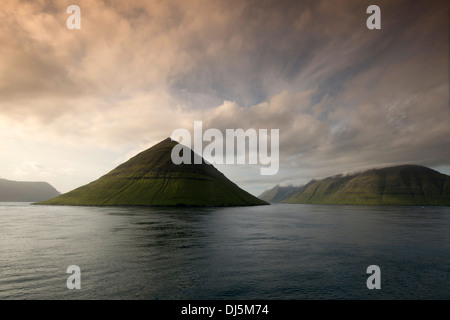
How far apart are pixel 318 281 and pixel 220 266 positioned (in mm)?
12048

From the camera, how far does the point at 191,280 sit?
A: 26.3 m

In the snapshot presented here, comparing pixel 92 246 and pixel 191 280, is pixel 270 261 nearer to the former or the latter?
pixel 191 280

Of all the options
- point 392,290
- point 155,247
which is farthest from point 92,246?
point 392,290

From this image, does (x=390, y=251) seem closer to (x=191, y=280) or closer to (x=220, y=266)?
(x=220, y=266)

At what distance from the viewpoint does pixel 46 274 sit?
27.7 meters

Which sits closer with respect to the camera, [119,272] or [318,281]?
[318,281]
